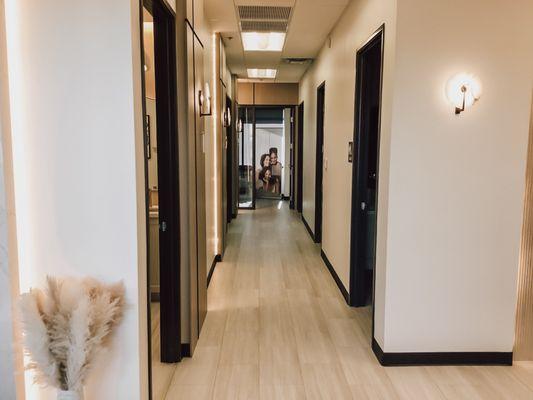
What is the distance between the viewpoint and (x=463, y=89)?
2783 millimetres

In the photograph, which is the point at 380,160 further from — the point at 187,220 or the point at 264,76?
the point at 264,76

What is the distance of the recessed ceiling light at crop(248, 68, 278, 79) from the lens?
8063mm

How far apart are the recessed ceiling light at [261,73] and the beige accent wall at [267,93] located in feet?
3.23

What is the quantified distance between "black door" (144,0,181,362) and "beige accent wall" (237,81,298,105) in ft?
23.9

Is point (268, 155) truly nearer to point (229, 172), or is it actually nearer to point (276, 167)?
point (276, 167)

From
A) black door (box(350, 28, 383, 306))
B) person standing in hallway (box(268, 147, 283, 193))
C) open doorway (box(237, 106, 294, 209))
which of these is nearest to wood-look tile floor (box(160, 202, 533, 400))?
black door (box(350, 28, 383, 306))

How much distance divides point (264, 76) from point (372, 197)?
4984 mm

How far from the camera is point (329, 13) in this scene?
4.49 metres

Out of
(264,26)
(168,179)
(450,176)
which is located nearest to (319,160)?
(264,26)

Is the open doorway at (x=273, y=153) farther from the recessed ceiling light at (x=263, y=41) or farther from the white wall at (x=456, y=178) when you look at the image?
the white wall at (x=456, y=178)

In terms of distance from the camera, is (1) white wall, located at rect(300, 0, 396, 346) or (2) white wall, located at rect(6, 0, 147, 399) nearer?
(2) white wall, located at rect(6, 0, 147, 399)

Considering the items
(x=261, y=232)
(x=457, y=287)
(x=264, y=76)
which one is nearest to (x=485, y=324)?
(x=457, y=287)

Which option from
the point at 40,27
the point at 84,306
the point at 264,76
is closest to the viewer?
the point at 84,306

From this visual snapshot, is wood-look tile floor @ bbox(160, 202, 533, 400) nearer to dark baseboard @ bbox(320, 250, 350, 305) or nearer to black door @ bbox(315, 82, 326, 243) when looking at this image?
dark baseboard @ bbox(320, 250, 350, 305)
